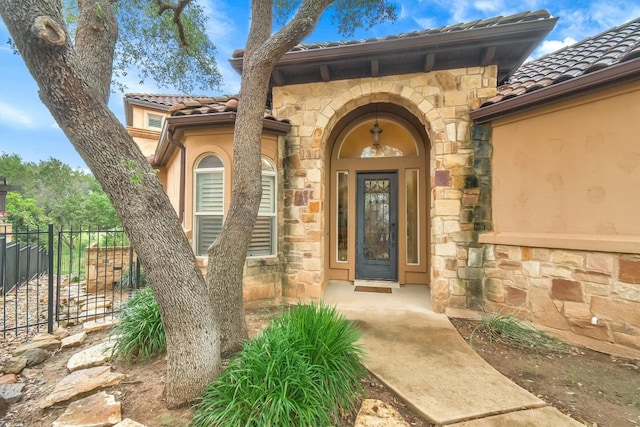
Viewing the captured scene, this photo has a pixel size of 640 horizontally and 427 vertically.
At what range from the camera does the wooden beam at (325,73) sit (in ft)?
14.0

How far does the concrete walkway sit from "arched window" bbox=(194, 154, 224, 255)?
95.0 inches

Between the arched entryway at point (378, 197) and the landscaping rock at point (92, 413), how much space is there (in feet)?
13.1

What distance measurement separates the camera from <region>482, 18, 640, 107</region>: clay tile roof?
9.57ft

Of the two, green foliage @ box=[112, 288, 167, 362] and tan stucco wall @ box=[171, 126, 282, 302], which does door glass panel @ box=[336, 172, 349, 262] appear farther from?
green foliage @ box=[112, 288, 167, 362]

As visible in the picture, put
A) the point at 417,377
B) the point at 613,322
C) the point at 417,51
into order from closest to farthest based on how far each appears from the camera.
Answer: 1. the point at 417,377
2. the point at 613,322
3. the point at 417,51

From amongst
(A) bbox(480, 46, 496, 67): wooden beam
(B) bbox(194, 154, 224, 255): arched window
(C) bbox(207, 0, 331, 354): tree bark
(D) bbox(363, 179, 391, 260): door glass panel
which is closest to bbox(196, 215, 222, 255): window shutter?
(B) bbox(194, 154, 224, 255): arched window

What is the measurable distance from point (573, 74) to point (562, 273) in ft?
7.53

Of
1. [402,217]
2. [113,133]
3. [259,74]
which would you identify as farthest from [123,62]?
[402,217]

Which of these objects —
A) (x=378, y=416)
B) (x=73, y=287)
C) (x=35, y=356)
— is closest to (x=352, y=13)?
(x=378, y=416)

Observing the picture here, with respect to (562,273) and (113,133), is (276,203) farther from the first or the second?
(562,273)

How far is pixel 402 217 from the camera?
5.54m

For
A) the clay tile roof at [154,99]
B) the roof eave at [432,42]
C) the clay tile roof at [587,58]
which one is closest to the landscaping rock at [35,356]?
the roof eave at [432,42]

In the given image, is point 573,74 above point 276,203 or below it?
above

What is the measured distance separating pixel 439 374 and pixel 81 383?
3.22 meters
